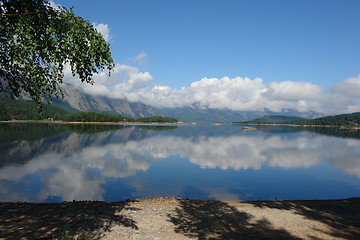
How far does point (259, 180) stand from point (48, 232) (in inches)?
1248

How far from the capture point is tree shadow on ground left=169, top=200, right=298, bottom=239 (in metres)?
14.4

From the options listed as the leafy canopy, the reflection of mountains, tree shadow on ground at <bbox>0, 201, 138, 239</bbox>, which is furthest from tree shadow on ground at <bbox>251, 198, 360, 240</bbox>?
the reflection of mountains

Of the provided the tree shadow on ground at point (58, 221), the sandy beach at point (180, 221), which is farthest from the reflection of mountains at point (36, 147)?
the sandy beach at point (180, 221)

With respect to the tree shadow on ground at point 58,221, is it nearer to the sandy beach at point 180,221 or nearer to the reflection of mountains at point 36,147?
the sandy beach at point 180,221

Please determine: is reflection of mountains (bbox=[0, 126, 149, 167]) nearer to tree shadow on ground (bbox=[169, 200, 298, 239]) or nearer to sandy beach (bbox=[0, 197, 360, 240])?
sandy beach (bbox=[0, 197, 360, 240])

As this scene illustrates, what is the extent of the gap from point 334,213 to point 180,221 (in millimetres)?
13158

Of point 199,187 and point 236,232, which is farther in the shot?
point 199,187

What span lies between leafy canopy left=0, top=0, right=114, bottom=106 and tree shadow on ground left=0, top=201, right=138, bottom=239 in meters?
8.14

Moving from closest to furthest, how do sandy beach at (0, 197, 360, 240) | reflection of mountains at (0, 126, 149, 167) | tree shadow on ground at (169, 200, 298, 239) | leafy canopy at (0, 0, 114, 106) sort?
leafy canopy at (0, 0, 114, 106)
sandy beach at (0, 197, 360, 240)
tree shadow on ground at (169, 200, 298, 239)
reflection of mountains at (0, 126, 149, 167)

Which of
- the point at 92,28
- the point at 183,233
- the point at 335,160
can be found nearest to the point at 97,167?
the point at 183,233

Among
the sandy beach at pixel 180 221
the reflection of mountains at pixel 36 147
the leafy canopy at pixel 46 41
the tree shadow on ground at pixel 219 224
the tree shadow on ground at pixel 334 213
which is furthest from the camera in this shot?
the reflection of mountains at pixel 36 147

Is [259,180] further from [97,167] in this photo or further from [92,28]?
[92,28]

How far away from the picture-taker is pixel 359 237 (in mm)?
13945

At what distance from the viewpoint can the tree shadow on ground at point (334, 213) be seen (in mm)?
15062
